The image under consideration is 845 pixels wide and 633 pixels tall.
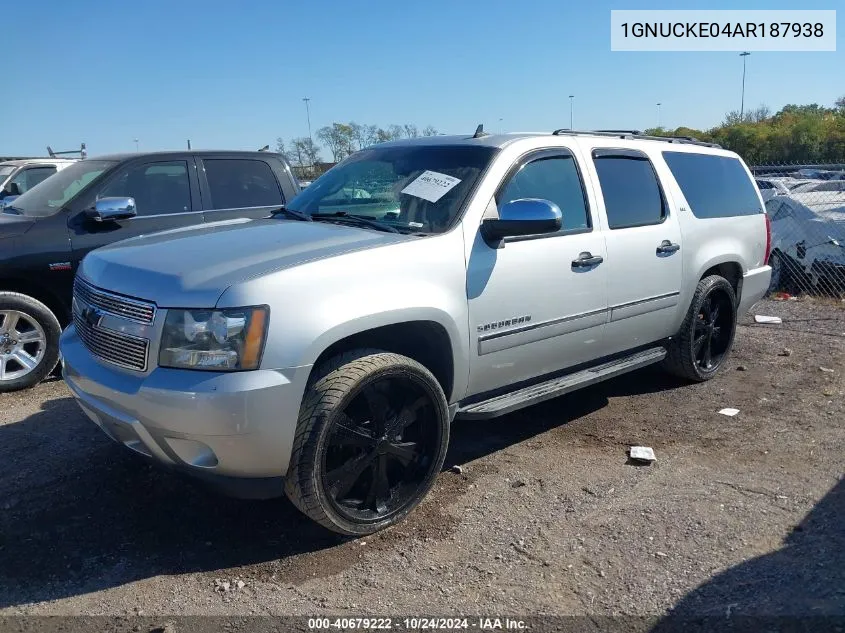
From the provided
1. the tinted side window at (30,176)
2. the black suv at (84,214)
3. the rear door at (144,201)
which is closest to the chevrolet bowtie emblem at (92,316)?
the black suv at (84,214)

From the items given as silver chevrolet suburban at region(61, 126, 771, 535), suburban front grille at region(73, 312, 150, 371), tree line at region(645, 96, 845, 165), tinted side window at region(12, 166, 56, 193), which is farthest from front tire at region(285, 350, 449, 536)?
tree line at region(645, 96, 845, 165)

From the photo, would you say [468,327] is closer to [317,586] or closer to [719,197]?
[317,586]

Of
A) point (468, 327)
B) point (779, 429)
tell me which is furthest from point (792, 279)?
point (468, 327)

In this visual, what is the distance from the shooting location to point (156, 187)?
610cm

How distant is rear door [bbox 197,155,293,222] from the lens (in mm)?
6324

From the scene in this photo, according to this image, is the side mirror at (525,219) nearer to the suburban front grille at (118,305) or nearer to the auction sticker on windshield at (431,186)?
the auction sticker on windshield at (431,186)

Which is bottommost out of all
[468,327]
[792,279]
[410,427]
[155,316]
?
[792,279]

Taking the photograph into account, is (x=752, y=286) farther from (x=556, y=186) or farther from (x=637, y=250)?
(x=556, y=186)

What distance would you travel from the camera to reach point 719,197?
555 centimetres

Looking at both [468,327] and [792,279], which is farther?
[792,279]

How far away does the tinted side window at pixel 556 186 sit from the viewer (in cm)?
406

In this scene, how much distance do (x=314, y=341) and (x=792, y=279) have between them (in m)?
8.55

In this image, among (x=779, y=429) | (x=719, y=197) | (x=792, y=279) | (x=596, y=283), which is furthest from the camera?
(x=792, y=279)

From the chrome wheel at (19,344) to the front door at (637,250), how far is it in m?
4.24
